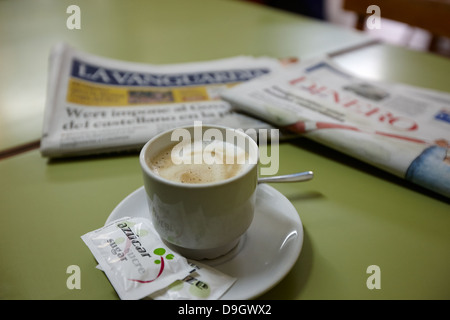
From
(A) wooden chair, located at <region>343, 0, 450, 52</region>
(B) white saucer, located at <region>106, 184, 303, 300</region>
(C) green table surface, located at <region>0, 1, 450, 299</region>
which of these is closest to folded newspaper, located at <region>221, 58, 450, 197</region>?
(C) green table surface, located at <region>0, 1, 450, 299</region>

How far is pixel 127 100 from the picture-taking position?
0.66m

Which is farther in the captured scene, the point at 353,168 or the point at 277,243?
the point at 353,168

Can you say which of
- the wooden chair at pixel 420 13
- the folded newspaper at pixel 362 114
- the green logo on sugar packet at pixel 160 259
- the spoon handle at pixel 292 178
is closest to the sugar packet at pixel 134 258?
the green logo on sugar packet at pixel 160 259

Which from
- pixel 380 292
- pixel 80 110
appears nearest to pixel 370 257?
pixel 380 292

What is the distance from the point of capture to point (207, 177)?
385 millimetres

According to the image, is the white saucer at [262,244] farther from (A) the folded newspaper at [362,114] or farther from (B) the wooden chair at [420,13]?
(B) the wooden chair at [420,13]

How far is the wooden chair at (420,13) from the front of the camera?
105 cm

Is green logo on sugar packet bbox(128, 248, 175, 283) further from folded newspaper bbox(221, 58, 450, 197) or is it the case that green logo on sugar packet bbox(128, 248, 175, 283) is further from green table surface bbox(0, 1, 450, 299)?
folded newspaper bbox(221, 58, 450, 197)

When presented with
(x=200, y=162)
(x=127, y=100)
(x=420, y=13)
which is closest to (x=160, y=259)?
(x=200, y=162)

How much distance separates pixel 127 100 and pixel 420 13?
92 cm

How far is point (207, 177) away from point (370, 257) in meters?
0.19

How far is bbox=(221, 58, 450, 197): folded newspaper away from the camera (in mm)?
494

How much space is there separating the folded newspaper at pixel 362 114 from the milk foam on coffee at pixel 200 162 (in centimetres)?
19
